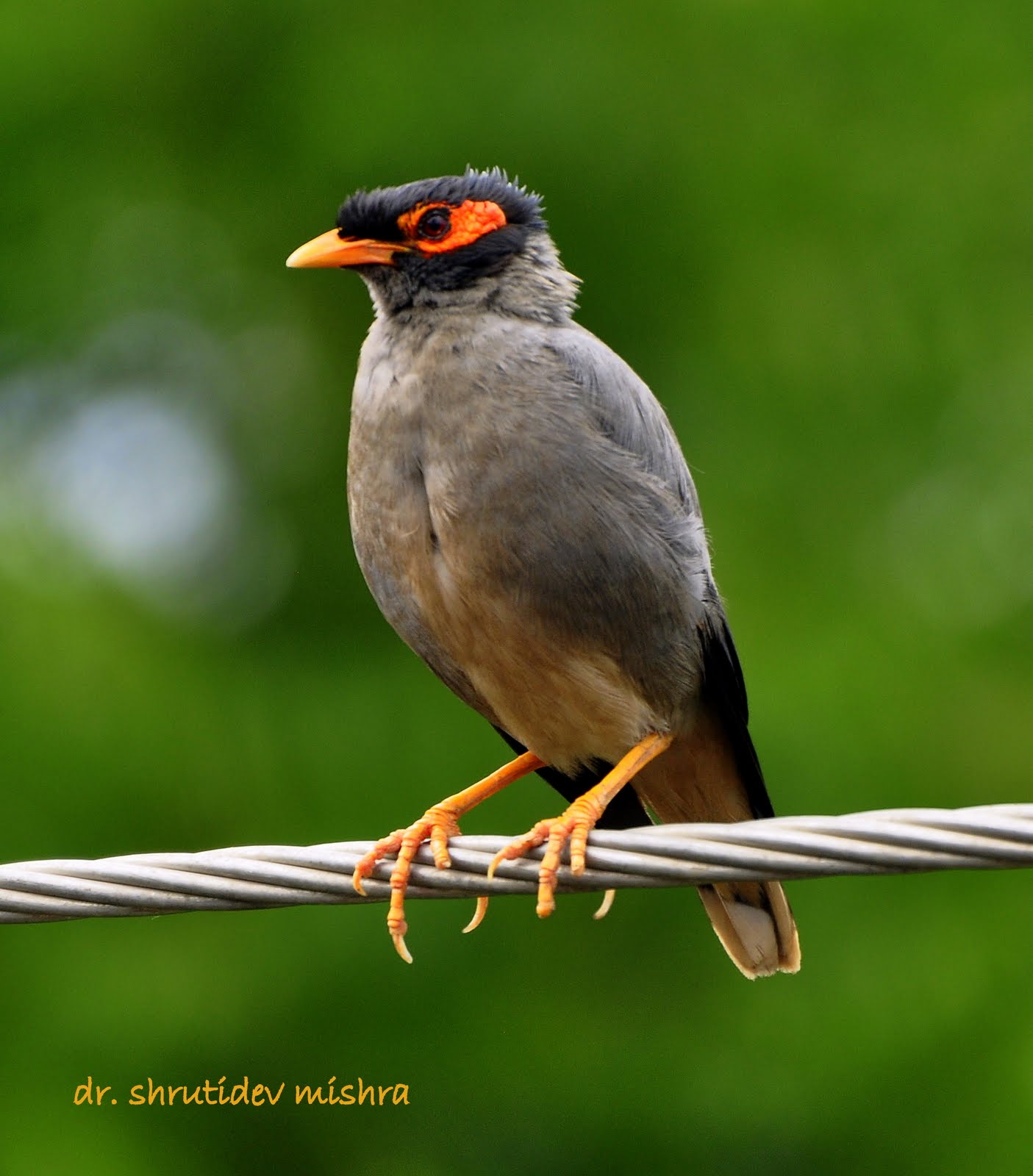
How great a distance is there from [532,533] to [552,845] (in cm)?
85

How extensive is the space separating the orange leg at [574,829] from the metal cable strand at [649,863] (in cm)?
41

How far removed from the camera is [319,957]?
6797 millimetres

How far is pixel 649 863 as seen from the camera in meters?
2.99

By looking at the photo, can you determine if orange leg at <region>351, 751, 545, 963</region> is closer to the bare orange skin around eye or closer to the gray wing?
the gray wing

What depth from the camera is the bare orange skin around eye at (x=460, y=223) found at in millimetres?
4629

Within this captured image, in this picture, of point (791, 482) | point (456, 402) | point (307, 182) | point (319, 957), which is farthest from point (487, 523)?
point (307, 182)

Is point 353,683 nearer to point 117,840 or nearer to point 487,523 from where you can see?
point 117,840

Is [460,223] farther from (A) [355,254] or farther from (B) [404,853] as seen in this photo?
(B) [404,853]

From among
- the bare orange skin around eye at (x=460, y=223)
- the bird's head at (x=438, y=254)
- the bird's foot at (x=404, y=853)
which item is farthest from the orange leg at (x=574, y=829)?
the bare orange skin around eye at (x=460, y=223)

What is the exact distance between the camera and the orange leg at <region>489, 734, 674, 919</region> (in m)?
3.48

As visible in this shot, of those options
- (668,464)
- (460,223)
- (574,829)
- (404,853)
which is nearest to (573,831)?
(574,829)

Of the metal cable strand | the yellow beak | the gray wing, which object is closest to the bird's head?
the yellow beak

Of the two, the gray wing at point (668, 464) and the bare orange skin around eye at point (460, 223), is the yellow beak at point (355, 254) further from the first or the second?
the gray wing at point (668, 464)

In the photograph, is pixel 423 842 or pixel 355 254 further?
pixel 355 254
